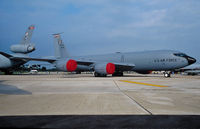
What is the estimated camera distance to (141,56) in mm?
23609

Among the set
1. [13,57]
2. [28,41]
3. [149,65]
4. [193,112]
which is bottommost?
[193,112]

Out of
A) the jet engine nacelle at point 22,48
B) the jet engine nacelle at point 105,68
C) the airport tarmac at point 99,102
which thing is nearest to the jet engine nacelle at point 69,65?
the jet engine nacelle at point 105,68

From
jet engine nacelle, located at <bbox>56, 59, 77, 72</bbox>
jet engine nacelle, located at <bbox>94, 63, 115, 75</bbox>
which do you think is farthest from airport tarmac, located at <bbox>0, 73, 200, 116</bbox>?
jet engine nacelle, located at <bbox>56, 59, 77, 72</bbox>

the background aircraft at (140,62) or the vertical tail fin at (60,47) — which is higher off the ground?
the vertical tail fin at (60,47)

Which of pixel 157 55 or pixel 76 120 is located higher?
pixel 157 55

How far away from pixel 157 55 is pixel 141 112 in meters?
19.3

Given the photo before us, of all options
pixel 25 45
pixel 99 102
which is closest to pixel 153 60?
pixel 99 102

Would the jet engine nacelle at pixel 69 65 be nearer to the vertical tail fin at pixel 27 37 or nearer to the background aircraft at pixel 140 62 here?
the background aircraft at pixel 140 62

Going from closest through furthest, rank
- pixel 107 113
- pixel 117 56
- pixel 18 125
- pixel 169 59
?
pixel 18 125 < pixel 107 113 < pixel 169 59 < pixel 117 56

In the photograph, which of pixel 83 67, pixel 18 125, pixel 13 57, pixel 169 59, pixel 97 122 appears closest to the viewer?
pixel 18 125

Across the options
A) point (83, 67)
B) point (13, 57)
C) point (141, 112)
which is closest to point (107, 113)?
point (141, 112)

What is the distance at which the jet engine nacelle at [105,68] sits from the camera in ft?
71.8

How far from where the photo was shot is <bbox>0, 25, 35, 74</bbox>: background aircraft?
34.9 metres

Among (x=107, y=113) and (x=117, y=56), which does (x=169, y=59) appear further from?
(x=107, y=113)
